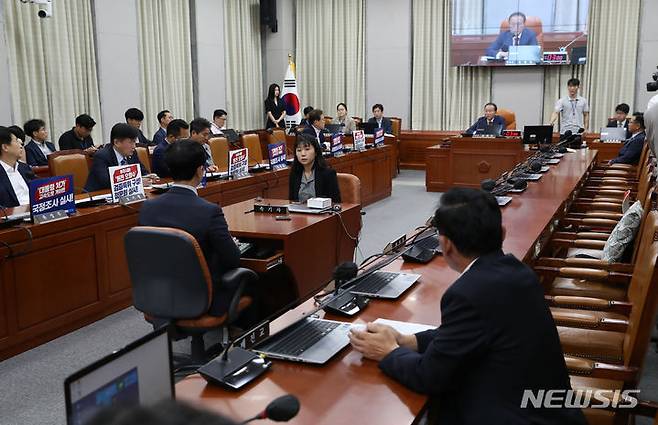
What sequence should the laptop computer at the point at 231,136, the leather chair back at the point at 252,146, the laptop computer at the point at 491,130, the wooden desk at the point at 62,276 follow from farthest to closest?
the laptop computer at the point at 491,130 → the laptop computer at the point at 231,136 → the leather chair back at the point at 252,146 → the wooden desk at the point at 62,276

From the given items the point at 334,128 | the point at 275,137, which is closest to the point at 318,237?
the point at 275,137

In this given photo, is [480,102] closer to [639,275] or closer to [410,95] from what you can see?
[410,95]

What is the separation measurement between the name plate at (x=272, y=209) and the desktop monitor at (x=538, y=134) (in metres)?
4.67

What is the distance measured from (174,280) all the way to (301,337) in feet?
3.38

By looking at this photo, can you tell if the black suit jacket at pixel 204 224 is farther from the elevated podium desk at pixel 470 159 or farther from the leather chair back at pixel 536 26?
the leather chair back at pixel 536 26

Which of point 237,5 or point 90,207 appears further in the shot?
point 237,5

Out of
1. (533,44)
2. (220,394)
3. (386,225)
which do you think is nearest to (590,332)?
(220,394)

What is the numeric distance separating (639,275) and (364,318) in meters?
1.02

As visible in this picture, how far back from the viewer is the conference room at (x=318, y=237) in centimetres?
144

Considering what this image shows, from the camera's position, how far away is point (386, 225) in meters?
6.34

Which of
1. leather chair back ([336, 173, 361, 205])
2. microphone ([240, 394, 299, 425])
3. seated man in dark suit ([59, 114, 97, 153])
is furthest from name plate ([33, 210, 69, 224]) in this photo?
seated man in dark suit ([59, 114, 97, 153])

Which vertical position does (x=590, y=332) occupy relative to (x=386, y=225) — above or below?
above

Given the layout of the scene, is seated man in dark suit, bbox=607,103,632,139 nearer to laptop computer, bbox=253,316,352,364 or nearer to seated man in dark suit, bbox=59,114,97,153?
seated man in dark suit, bbox=59,114,97,153

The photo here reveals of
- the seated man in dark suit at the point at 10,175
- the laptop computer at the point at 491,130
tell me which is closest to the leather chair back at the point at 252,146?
the laptop computer at the point at 491,130
